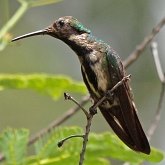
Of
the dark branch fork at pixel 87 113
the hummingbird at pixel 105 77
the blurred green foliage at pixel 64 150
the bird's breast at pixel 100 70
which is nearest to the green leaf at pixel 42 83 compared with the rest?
the blurred green foliage at pixel 64 150

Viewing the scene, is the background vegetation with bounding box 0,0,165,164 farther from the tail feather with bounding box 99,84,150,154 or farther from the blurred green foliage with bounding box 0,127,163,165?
the tail feather with bounding box 99,84,150,154

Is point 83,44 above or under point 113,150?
above

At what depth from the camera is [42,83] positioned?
196 inches

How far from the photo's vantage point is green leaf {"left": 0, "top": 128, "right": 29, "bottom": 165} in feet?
14.6

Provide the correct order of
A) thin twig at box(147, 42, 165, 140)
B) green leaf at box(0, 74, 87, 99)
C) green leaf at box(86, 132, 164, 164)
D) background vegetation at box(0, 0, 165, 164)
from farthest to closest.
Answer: background vegetation at box(0, 0, 165, 164)
thin twig at box(147, 42, 165, 140)
green leaf at box(0, 74, 87, 99)
green leaf at box(86, 132, 164, 164)

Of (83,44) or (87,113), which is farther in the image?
(83,44)

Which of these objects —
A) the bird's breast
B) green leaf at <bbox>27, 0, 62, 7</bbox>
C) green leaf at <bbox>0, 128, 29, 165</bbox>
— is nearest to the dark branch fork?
the bird's breast

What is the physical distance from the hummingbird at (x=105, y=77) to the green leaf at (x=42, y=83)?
500 mm

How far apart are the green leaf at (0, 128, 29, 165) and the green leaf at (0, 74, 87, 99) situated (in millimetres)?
393

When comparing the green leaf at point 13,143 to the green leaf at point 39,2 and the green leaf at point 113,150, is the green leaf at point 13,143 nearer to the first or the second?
the green leaf at point 113,150

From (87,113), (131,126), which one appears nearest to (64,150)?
(131,126)

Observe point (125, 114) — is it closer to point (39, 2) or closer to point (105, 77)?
point (105, 77)

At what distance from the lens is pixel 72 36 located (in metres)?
4.46

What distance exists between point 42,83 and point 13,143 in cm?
61
